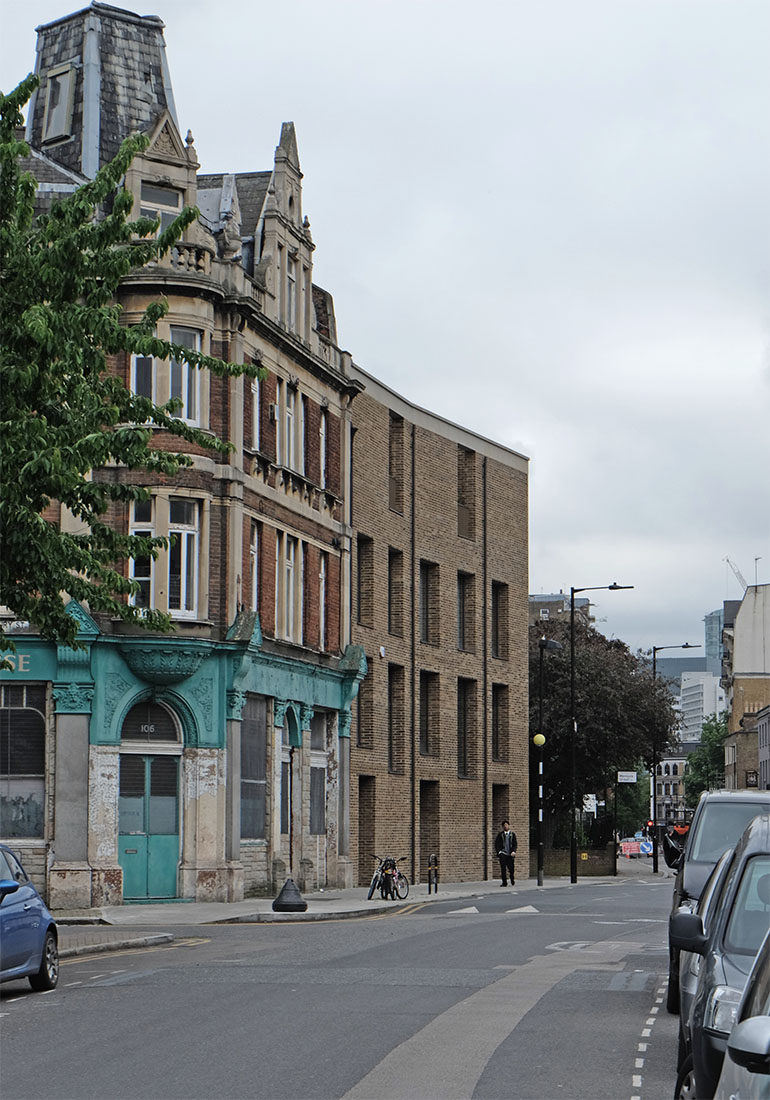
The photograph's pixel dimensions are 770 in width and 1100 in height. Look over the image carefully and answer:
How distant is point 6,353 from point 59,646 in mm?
14820

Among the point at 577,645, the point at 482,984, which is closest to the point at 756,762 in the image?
the point at 577,645

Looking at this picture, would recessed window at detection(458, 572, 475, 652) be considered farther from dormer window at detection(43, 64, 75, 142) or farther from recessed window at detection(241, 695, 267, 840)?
dormer window at detection(43, 64, 75, 142)

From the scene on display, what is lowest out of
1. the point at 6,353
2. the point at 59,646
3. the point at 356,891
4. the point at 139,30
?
the point at 356,891

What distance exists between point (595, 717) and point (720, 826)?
52.6m

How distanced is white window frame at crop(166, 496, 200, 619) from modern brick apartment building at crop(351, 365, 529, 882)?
1158cm

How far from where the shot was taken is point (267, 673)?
3766 cm

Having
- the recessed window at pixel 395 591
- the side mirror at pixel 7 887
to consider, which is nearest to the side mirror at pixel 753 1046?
the side mirror at pixel 7 887

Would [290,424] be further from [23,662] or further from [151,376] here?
[23,662]

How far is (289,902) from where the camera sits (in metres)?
31.4

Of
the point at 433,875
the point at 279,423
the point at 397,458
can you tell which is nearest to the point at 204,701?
the point at 279,423

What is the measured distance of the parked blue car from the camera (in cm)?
1628

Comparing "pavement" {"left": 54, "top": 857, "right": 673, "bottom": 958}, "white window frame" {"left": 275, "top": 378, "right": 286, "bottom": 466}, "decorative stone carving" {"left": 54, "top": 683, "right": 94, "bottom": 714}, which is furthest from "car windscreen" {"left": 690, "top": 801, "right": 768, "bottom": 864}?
"white window frame" {"left": 275, "top": 378, "right": 286, "bottom": 466}

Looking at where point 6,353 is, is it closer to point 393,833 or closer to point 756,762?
point 393,833

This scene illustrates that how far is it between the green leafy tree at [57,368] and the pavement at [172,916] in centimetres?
569
